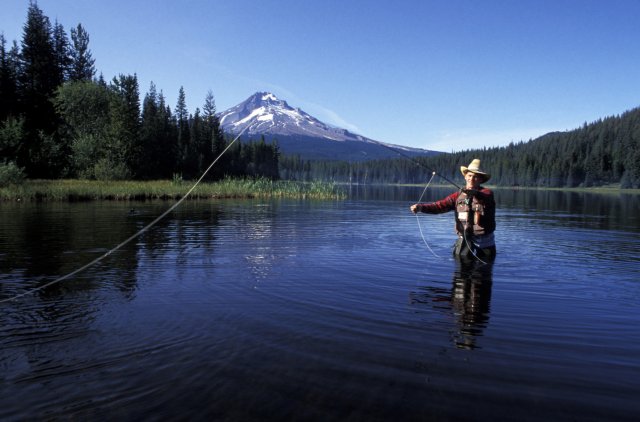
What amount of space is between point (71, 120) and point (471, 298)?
74011mm

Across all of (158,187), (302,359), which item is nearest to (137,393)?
(302,359)

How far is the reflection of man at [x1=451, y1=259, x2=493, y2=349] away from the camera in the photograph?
6.38 meters

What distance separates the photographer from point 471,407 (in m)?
4.22

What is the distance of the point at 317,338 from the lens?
6059mm

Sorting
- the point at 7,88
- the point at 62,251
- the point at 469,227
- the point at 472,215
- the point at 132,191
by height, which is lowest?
the point at 62,251

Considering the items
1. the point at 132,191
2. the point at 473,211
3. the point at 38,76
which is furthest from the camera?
the point at 38,76

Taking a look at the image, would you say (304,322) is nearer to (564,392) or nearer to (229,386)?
(229,386)

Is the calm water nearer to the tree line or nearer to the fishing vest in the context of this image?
the fishing vest

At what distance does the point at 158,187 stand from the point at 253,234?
106 ft

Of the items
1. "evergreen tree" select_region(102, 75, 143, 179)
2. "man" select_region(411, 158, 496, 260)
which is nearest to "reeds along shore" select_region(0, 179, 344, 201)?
"evergreen tree" select_region(102, 75, 143, 179)

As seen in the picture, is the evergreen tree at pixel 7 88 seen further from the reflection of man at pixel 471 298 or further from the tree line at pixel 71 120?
the reflection of man at pixel 471 298

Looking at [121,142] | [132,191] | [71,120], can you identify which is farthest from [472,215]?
[71,120]

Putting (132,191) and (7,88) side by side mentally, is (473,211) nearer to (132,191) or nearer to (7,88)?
(132,191)

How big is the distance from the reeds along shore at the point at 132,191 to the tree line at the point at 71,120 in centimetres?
316
